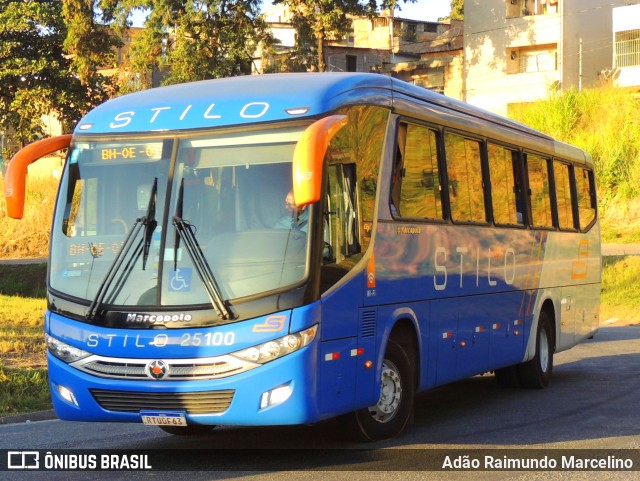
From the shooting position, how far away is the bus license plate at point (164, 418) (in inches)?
328

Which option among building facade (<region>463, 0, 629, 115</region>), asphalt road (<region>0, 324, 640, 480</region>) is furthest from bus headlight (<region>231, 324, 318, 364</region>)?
building facade (<region>463, 0, 629, 115</region>)

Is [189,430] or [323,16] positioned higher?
[323,16]

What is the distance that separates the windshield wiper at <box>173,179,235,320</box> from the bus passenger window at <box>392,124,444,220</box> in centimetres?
219

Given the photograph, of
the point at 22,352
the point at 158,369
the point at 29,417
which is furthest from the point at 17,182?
the point at 22,352

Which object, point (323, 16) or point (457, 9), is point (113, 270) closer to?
point (323, 16)

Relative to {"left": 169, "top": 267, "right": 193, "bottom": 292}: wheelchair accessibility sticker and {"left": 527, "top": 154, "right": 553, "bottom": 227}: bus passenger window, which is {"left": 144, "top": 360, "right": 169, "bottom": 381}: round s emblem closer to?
{"left": 169, "top": 267, "right": 193, "bottom": 292}: wheelchair accessibility sticker

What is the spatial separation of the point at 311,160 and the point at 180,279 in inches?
60.5

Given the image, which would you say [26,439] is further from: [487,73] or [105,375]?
[487,73]

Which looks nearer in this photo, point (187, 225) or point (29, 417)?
point (187, 225)

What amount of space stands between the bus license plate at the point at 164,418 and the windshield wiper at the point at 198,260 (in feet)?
2.78

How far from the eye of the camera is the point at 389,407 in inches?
386

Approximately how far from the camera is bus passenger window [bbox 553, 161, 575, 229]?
15438 mm

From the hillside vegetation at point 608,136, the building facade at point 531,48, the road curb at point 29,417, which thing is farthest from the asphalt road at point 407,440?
the building facade at point 531,48

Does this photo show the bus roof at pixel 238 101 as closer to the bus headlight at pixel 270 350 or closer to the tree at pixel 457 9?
the bus headlight at pixel 270 350
